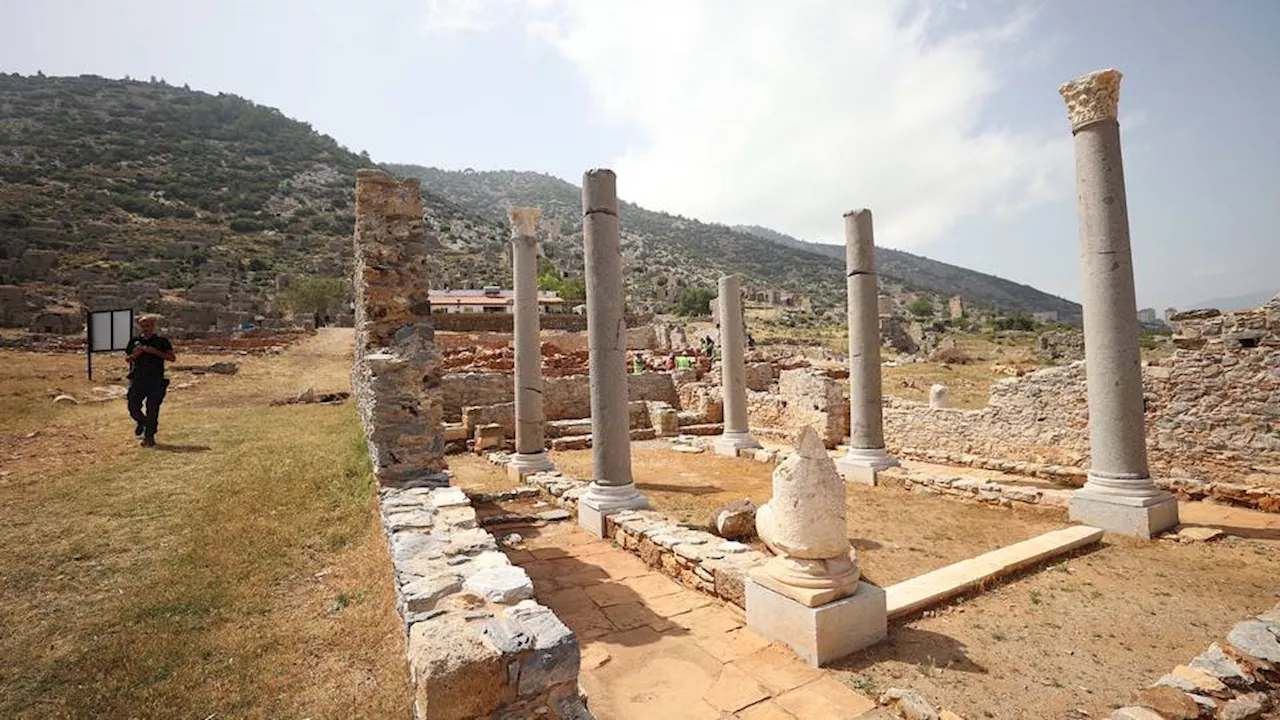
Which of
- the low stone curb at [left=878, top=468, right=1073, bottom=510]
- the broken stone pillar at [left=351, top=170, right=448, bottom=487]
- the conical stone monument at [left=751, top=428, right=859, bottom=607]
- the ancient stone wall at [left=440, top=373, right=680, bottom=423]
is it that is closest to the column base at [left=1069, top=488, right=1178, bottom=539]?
the low stone curb at [left=878, top=468, right=1073, bottom=510]

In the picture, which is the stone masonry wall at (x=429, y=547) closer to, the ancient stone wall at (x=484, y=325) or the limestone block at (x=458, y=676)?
the limestone block at (x=458, y=676)

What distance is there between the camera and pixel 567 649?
3.15 m

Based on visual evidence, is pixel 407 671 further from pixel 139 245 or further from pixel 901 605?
pixel 139 245

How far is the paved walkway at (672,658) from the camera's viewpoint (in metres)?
3.88

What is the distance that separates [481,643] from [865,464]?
964 cm

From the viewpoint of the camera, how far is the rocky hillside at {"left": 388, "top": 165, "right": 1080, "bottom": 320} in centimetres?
9562

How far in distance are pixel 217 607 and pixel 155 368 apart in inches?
277

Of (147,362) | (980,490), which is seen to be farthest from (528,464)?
(980,490)

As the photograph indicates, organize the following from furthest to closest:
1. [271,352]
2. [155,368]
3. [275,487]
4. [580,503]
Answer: [271,352]
[155,368]
[580,503]
[275,487]

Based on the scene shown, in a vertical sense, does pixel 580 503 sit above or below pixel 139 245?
below

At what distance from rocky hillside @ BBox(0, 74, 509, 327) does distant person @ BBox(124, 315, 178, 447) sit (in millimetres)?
26838

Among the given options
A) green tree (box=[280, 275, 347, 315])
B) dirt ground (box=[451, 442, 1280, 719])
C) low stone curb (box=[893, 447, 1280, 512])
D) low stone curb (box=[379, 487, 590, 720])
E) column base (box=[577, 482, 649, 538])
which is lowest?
dirt ground (box=[451, 442, 1280, 719])

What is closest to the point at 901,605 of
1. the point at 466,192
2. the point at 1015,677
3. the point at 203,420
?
the point at 1015,677

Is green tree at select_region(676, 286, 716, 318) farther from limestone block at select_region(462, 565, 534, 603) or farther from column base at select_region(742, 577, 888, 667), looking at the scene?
limestone block at select_region(462, 565, 534, 603)
